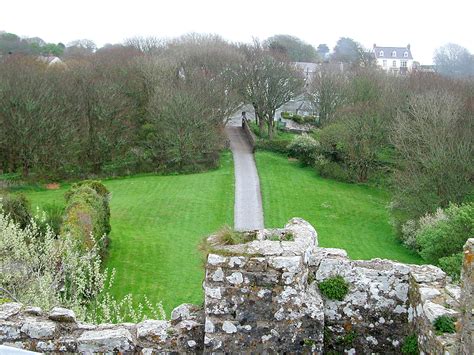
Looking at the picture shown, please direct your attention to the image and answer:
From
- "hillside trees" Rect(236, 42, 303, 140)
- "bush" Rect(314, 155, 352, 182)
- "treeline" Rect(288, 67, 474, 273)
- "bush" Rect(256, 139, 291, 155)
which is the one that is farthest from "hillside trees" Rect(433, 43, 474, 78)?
"bush" Rect(314, 155, 352, 182)

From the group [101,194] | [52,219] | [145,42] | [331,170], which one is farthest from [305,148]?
[145,42]

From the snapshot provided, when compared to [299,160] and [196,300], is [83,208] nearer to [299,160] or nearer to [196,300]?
[196,300]

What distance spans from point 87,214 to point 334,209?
19296 mm

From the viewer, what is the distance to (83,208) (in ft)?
76.1

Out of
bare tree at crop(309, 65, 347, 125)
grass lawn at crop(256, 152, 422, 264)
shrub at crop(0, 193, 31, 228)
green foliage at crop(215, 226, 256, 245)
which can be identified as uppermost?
bare tree at crop(309, 65, 347, 125)

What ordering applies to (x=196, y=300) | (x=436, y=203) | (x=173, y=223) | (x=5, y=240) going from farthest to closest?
(x=173, y=223) → (x=436, y=203) → (x=196, y=300) → (x=5, y=240)

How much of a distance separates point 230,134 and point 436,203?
36.8m

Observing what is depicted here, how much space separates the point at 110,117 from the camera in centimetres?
4512

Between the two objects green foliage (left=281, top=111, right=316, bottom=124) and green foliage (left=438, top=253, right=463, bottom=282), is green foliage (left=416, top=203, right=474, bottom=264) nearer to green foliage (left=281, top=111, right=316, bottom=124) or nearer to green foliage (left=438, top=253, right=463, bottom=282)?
green foliage (left=438, top=253, right=463, bottom=282)

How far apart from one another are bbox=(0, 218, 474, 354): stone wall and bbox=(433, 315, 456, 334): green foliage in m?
0.07

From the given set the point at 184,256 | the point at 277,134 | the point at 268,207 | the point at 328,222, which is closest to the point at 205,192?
the point at 268,207

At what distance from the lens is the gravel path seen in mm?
32572

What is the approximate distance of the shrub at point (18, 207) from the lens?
24.5 m

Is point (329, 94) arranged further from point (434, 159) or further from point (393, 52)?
point (393, 52)
